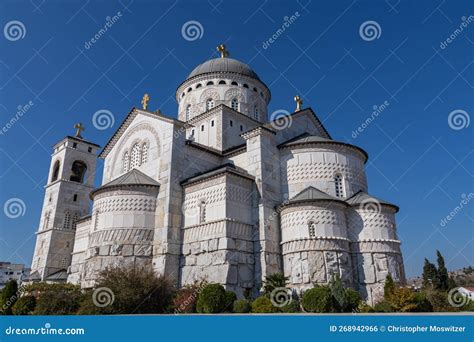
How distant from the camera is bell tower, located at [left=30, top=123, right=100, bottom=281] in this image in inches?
1174

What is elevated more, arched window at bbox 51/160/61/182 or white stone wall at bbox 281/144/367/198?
arched window at bbox 51/160/61/182

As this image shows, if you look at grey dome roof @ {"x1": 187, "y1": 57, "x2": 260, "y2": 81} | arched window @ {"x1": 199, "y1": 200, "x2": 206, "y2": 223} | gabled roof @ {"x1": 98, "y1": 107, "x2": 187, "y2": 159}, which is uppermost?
grey dome roof @ {"x1": 187, "y1": 57, "x2": 260, "y2": 81}

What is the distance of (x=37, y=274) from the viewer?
29.5m

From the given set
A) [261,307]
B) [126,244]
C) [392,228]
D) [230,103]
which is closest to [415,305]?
[261,307]

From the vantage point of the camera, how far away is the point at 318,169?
71.5ft

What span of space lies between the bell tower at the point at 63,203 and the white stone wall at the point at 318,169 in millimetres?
20345

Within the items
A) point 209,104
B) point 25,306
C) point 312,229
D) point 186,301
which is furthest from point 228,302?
point 209,104

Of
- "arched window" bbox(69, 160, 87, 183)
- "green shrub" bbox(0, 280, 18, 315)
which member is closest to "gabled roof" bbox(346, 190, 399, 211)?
"green shrub" bbox(0, 280, 18, 315)

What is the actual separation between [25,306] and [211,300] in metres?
9.00

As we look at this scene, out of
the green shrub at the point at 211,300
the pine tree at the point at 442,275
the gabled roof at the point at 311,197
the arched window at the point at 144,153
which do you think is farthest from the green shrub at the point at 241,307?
the pine tree at the point at 442,275

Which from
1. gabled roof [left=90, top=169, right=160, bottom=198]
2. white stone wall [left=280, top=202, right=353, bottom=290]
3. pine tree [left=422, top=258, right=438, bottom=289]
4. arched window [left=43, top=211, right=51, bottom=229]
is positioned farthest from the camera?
arched window [left=43, top=211, right=51, bottom=229]

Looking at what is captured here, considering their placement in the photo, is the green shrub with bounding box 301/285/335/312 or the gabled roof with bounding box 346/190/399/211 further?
the gabled roof with bounding box 346/190/399/211

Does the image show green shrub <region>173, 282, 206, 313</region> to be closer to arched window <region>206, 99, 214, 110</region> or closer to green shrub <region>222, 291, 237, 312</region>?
green shrub <region>222, 291, 237, 312</region>

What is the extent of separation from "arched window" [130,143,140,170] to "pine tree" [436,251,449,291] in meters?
23.5
